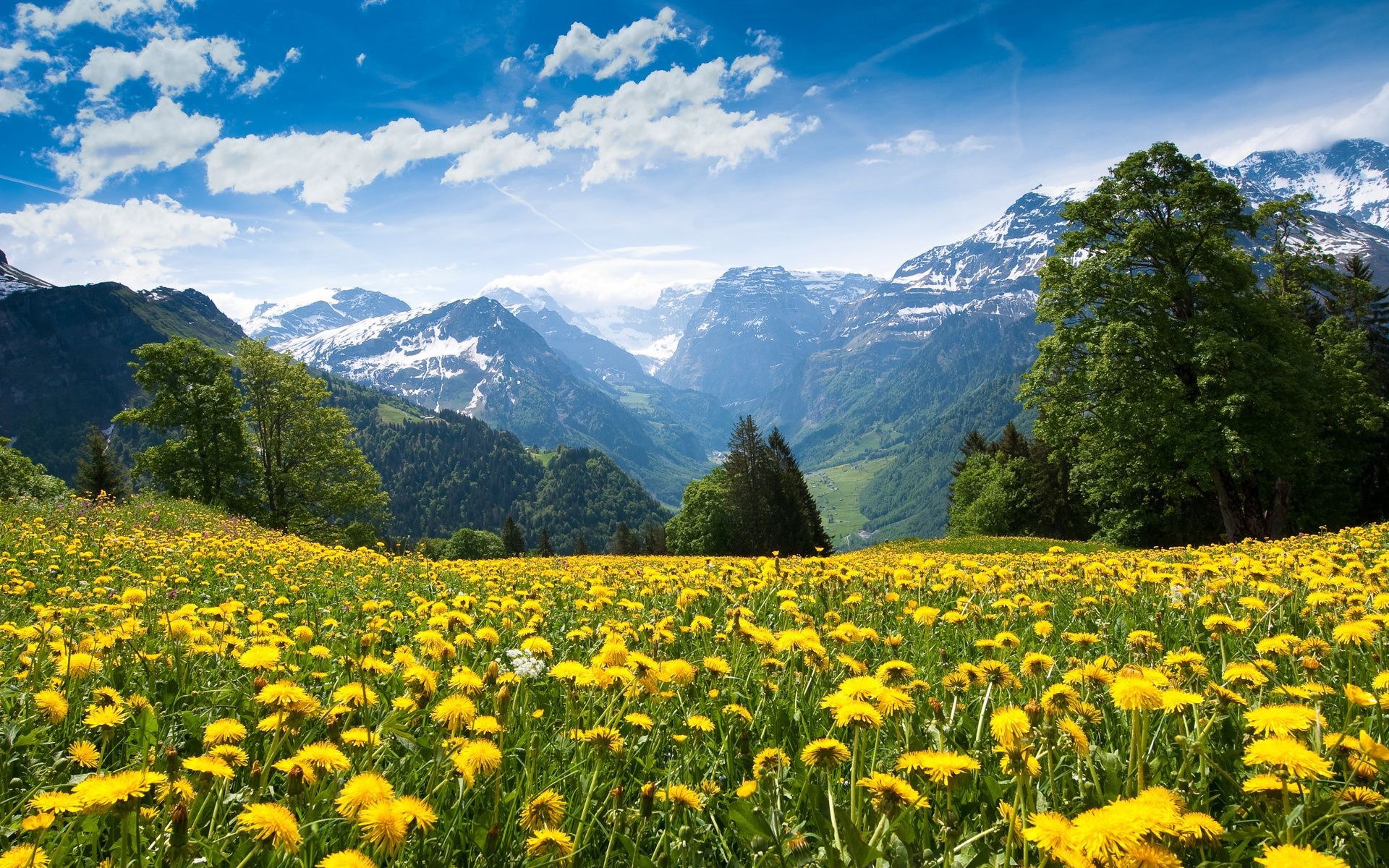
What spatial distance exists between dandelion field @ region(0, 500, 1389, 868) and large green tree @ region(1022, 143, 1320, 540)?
19555mm

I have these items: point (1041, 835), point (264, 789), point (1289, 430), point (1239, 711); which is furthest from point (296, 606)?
point (1289, 430)

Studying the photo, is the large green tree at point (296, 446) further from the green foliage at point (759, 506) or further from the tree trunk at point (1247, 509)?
the tree trunk at point (1247, 509)

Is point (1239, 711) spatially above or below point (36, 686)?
below

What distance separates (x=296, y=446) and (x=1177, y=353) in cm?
4130

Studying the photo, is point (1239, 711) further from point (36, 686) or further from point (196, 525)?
point (196, 525)

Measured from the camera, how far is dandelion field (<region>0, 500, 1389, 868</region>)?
5.71ft

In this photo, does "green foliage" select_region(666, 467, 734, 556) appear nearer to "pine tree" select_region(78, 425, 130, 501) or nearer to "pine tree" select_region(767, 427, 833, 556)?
"pine tree" select_region(767, 427, 833, 556)

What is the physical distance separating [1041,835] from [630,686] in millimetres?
1621

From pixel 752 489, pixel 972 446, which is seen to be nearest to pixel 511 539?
pixel 752 489

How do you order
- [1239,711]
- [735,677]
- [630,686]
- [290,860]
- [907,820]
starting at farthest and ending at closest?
[735,677], [1239,711], [630,686], [907,820], [290,860]

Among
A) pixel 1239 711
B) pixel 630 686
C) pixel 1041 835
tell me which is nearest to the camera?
pixel 1041 835

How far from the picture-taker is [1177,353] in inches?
872

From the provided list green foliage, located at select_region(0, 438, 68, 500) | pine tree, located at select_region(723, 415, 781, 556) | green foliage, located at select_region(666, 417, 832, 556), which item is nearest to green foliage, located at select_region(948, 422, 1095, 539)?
green foliage, located at select_region(666, 417, 832, 556)

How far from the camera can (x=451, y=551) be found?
4235 inches
